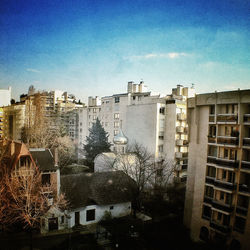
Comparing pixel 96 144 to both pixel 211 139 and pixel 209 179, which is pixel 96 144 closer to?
pixel 209 179

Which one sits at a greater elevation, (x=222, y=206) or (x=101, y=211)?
(x=222, y=206)

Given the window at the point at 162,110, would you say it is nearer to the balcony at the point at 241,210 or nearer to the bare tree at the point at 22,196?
the balcony at the point at 241,210

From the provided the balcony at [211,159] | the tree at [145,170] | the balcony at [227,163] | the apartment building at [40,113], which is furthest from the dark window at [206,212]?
the apartment building at [40,113]

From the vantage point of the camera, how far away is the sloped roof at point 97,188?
1452 centimetres

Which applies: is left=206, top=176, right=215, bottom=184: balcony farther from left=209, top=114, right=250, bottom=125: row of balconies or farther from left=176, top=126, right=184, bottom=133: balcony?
left=176, top=126, right=184, bottom=133: balcony

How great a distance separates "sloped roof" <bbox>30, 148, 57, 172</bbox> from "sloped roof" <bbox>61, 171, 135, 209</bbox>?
85.8 inches

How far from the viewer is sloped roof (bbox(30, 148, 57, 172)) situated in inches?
521

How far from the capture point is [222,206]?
1138 centimetres

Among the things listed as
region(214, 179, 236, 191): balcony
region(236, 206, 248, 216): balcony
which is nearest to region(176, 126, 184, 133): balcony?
region(214, 179, 236, 191): balcony

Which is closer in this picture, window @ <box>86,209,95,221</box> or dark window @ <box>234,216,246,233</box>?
dark window @ <box>234,216,246,233</box>

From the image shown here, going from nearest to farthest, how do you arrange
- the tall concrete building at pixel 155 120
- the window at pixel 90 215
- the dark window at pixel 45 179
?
the dark window at pixel 45 179, the window at pixel 90 215, the tall concrete building at pixel 155 120

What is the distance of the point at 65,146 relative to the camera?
28.9 m

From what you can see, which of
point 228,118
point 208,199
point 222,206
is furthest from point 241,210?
point 228,118

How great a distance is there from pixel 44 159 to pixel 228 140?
36.6 ft
